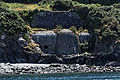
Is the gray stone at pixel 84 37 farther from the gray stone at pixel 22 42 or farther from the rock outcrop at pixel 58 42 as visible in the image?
the gray stone at pixel 22 42

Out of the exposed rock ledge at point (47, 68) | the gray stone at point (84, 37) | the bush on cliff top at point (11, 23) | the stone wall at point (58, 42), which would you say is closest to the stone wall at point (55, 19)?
the bush on cliff top at point (11, 23)

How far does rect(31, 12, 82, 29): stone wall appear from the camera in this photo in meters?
110

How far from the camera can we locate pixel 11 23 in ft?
333

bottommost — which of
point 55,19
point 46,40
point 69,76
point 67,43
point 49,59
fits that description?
point 49,59

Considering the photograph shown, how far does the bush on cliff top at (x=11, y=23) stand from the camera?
328ft

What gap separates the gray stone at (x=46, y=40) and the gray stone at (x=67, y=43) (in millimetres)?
1158

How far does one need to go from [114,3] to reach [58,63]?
37037 millimetres

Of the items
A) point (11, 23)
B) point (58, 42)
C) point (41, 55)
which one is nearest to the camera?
point (41, 55)

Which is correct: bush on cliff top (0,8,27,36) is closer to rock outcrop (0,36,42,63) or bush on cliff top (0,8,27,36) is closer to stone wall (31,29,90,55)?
rock outcrop (0,36,42,63)

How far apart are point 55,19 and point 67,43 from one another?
1030 centimetres

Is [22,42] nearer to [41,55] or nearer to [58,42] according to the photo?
[41,55]

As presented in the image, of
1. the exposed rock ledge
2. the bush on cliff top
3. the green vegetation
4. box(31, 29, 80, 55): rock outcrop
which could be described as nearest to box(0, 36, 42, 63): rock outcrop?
the bush on cliff top

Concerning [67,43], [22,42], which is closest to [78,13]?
[67,43]

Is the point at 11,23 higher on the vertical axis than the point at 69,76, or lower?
higher
